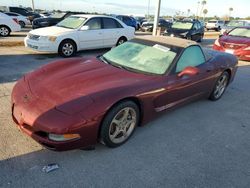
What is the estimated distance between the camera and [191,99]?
4234mm

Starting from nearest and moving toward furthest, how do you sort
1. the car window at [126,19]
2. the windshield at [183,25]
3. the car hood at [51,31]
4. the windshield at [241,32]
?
the car hood at [51,31] → the windshield at [241,32] → the windshield at [183,25] → the car window at [126,19]

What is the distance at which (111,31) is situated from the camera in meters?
9.71

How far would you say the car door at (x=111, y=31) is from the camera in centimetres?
950

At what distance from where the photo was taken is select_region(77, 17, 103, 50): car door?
8.73 meters

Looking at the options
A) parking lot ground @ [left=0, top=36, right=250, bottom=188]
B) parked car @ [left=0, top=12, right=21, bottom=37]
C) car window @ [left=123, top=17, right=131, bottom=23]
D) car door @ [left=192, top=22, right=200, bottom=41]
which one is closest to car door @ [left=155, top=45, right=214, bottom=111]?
parking lot ground @ [left=0, top=36, right=250, bottom=188]

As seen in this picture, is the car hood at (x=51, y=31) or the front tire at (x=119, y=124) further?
the car hood at (x=51, y=31)

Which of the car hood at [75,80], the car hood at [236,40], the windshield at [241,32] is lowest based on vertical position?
the car hood at [236,40]

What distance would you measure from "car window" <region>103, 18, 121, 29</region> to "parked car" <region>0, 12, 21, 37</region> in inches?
235

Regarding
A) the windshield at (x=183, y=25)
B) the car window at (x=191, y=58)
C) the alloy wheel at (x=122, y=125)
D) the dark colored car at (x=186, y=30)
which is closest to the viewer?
the alloy wheel at (x=122, y=125)

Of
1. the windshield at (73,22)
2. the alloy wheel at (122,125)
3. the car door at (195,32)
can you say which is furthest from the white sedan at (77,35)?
the car door at (195,32)

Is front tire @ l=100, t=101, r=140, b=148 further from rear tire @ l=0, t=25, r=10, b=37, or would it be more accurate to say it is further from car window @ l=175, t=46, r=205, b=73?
rear tire @ l=0, t=25, r=10, b=37

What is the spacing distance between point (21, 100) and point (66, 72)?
2.69ft

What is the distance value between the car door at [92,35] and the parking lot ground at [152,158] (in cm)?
494

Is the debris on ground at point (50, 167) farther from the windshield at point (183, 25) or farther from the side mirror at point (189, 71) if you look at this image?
the windshield at point (183, 25)
